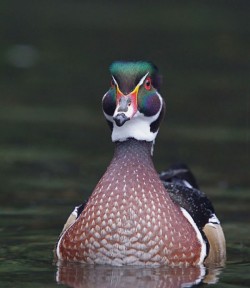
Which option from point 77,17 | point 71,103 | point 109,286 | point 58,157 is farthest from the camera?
point 77,17

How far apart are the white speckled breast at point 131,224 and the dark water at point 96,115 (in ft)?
0.35

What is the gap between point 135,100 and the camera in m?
9.59

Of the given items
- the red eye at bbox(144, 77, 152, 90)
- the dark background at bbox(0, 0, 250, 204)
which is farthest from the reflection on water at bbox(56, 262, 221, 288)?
the dark background at bbox(0, 0, 250, 204)

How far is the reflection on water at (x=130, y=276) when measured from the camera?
9.23 m

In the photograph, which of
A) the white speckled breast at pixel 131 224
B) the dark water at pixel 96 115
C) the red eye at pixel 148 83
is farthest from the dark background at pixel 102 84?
the red eye at pixel 148 83

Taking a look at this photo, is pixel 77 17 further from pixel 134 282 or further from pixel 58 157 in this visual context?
pixel 134 282

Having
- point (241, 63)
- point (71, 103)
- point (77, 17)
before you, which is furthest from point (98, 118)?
point (77, 17)

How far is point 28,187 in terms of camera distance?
12.6m

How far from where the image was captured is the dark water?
10.1m

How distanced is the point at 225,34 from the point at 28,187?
11.0m

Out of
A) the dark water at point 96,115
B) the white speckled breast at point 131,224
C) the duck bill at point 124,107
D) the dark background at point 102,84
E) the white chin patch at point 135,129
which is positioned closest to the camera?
the duck bill at point 124,107

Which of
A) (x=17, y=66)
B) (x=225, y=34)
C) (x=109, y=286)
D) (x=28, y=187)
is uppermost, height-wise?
(x=225, y=34)

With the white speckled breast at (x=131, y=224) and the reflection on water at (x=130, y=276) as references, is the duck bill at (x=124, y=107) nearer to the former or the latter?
the white speckled breast at (x=131, y=224)

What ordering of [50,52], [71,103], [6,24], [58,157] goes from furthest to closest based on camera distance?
[6,24] < [50,52] < [71,103] < [58,157]
